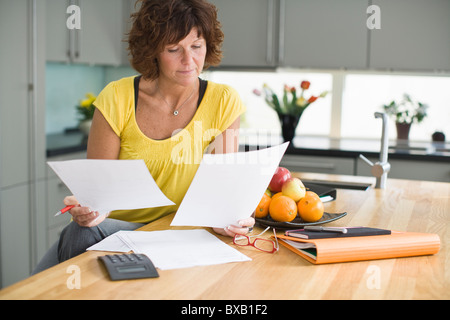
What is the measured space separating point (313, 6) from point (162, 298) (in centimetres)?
294

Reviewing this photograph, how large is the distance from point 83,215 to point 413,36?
2719mm

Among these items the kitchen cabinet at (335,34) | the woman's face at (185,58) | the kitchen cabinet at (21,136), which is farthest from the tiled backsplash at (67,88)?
the woman's face at (185,58)

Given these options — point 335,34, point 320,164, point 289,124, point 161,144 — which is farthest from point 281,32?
point 161,144

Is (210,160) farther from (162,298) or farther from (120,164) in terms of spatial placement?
(162,298)

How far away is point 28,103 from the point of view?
9.22 feet

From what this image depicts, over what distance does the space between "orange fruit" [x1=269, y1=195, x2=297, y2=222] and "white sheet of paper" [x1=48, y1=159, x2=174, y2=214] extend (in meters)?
0.32

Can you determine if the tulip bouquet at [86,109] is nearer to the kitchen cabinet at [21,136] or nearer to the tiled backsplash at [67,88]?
the tiled backsplash at [67,88]

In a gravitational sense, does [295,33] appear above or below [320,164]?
above

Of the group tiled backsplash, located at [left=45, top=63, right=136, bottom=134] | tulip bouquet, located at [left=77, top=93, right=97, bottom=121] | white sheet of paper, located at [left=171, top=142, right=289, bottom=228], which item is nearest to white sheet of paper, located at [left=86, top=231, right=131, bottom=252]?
white sheet of paper, located at [left=171, top=142, right=289, bottom=228]

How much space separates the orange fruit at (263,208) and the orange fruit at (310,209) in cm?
9

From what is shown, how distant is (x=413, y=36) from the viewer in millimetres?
3346

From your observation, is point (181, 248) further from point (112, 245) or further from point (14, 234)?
point (14, 234)

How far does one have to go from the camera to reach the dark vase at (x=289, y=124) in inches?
136

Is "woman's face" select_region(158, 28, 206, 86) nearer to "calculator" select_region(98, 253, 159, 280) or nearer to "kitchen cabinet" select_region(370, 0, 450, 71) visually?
"calculator" select_region(98, 253, 159, 280)
